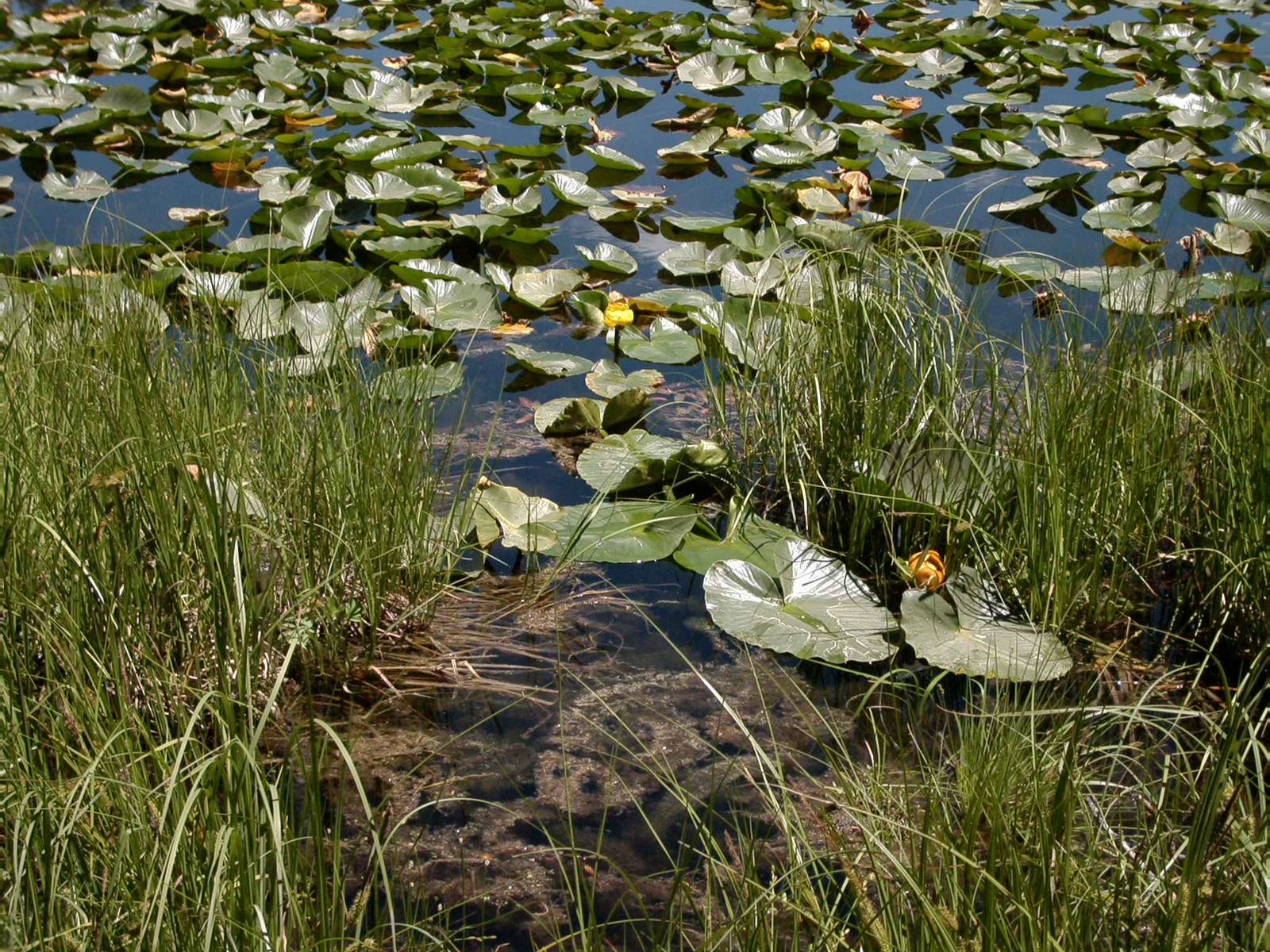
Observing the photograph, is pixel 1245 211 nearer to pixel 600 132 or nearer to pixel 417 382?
pixel 600 132

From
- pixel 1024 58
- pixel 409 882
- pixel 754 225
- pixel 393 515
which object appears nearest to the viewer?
pixel 409 882

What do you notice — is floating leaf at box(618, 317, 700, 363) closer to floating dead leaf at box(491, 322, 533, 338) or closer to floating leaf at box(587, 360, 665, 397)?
floating leaf at box(587, 360, 665, 397)

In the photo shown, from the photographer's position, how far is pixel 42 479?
6.06 feet

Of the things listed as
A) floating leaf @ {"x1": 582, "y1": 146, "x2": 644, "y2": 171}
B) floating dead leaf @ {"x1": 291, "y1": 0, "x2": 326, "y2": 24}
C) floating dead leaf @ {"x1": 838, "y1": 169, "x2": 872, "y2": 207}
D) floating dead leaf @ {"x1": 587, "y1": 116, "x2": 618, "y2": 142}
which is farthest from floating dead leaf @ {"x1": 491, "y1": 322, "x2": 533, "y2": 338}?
floating dead leaf @ {"x1": 291, "y1": 0, "x2": 326, "y2": 24}

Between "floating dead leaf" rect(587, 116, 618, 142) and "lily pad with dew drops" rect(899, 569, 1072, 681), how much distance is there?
2.89m

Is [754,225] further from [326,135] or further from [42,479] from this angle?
[42,479]

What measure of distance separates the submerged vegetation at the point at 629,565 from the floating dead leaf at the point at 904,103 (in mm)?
699

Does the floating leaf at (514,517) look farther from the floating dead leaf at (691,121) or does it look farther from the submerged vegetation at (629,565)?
the floating dead leaf at (691,121)

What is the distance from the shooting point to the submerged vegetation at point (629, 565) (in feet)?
4.48

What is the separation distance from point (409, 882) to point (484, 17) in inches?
188

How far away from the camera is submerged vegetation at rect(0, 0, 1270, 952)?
137 centimetres

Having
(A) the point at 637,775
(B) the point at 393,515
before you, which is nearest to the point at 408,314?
(B) the point at 393,515

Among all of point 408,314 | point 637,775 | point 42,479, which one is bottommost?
point 637,775

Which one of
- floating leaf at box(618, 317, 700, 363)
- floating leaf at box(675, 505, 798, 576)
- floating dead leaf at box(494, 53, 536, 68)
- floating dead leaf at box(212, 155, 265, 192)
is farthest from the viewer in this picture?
floating dead leaf at box(494, 53, 536, 68)
